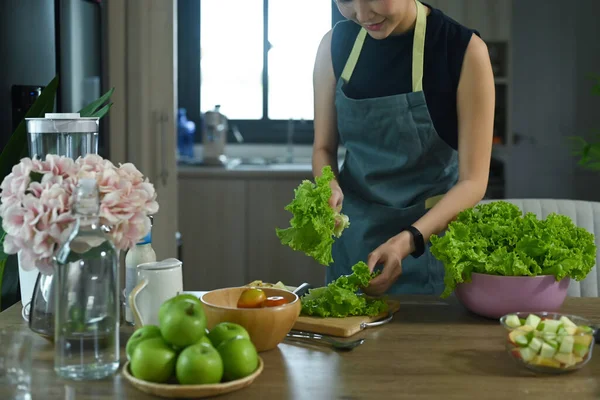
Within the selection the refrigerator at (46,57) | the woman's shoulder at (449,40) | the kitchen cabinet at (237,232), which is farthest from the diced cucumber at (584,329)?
the kitchen cabinet at (237,232)

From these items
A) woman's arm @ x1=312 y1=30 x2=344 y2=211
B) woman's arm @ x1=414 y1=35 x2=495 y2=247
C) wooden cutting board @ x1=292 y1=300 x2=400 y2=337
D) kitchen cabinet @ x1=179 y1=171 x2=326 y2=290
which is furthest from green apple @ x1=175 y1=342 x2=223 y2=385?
kitchen cabinet @ x1=179 y1=171 x2=326 y2=290

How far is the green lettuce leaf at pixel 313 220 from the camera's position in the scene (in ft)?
5.24

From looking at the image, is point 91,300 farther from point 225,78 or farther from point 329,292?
point 225,78

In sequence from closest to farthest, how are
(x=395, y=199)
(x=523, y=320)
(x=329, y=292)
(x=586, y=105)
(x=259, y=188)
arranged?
(x=523, y=320) < (x=329, y=292) < (x=395, y=199) < (x=259, y=188) < (x=586, y=105)

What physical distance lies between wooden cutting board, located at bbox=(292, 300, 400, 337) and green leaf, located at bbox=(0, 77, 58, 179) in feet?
2.35

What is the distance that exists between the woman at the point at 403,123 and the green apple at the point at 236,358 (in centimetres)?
81

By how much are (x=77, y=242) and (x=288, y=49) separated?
3.90 meters

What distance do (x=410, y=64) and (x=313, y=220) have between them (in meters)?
0.72

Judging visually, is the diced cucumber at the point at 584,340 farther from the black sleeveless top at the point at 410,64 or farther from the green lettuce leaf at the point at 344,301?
the black sleeveless top at the point at 410,64

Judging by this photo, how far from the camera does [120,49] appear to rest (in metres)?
3.53

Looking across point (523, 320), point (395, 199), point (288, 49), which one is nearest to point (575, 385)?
point (523, 320)

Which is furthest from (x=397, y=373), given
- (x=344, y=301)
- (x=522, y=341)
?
(x=344, y=301)

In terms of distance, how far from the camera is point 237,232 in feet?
14.5

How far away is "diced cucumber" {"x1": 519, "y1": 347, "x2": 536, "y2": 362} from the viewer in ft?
4.17
